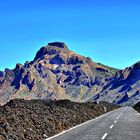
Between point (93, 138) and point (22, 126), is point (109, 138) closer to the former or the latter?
point (93, 138)

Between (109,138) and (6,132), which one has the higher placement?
(6,132)

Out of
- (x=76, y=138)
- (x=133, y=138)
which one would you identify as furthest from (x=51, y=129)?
(x=133, y=138)

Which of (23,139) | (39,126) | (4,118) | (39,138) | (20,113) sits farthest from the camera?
(20,113)

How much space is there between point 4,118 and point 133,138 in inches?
304

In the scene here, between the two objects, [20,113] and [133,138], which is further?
[20,113]

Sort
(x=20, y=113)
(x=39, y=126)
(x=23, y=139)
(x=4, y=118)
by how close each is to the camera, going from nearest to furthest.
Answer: (x=23, y=139), (x=4, y=118), (x=39, y=126), (x=20, y=113)

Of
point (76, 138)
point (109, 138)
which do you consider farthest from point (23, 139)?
point (109, 138)

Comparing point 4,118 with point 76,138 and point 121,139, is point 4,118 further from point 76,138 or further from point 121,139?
point 121,139

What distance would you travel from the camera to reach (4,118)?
77.9ft

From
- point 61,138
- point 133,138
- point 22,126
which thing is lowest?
point 133,138

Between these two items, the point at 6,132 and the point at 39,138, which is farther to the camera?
the point at 39,138

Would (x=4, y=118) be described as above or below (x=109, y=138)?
above

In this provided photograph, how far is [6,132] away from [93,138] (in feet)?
15.4

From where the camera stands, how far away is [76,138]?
2164 cm
